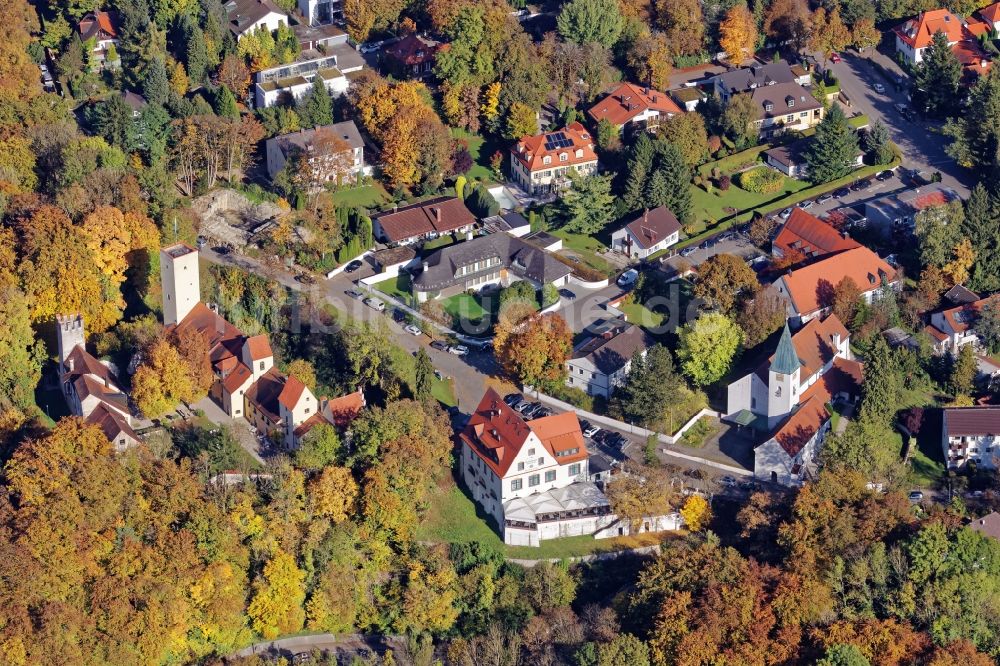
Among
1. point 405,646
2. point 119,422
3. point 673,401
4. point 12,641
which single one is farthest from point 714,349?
point 12,641

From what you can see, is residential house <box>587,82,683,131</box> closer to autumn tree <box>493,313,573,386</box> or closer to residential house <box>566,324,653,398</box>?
residential house <box>566,324,653,398</box>

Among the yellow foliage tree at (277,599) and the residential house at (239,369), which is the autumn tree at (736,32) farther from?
the yellow foliage tree at (277,599)

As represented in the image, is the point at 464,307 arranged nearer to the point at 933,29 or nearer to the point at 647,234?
the point at 647,234

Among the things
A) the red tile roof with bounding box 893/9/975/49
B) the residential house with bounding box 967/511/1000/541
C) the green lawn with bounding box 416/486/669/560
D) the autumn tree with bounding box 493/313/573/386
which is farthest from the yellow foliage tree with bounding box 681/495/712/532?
the red tile roof with bounding box 893/9/975/49

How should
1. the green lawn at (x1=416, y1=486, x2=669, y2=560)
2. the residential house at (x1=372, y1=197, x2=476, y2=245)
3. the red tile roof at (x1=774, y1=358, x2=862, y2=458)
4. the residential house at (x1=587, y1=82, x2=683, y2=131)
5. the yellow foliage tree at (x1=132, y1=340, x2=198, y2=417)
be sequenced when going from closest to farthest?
the green lawn at (x1=416, y1=486, x2=669, y2=560) → the yellow foliage tree at (x1=132, y1=340, x2=198, y2=417) → the red tile roof at (x1=774, y1=358, x2=862, y2=458) → the residential house at (x1=372, y1=197, x2=476, y2=245) → the residential house at (x1=587, y1=82, x2=683, y2=131)

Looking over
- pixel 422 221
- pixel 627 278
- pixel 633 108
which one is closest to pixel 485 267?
pixel 422 221

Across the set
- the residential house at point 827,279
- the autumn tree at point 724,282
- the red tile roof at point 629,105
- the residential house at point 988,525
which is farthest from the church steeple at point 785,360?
the red tile roof at point 629,105

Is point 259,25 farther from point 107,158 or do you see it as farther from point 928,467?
point 928,467

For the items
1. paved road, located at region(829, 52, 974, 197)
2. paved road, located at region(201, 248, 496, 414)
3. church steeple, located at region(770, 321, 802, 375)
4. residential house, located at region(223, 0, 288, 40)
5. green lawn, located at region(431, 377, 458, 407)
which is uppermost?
residential house, located at region(223, 0, 288, 40)
